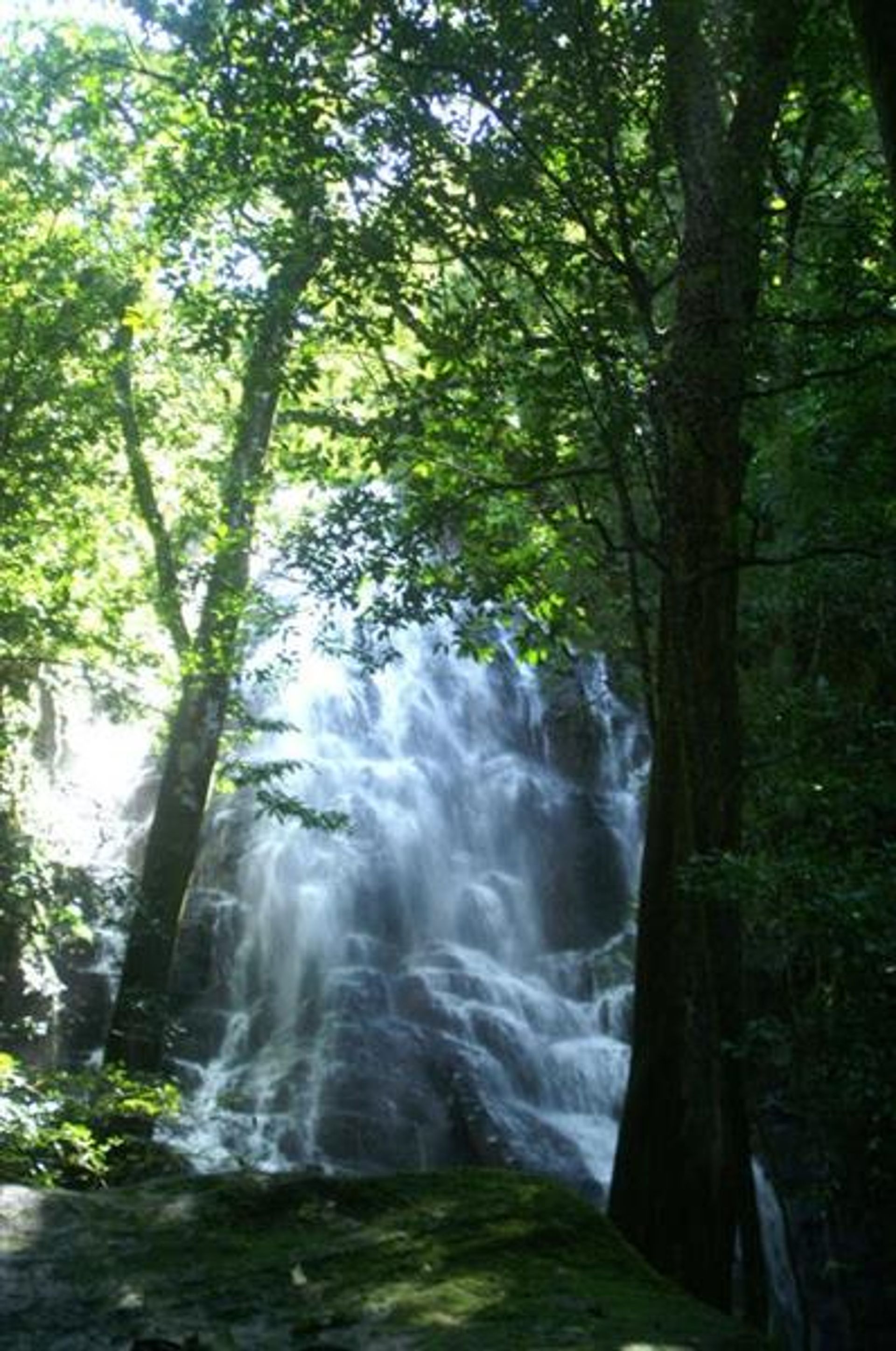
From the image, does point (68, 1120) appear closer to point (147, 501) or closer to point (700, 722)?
A: point (700, 722)

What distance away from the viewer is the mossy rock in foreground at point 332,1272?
248cm

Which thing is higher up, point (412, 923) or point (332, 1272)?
point (412, 923)

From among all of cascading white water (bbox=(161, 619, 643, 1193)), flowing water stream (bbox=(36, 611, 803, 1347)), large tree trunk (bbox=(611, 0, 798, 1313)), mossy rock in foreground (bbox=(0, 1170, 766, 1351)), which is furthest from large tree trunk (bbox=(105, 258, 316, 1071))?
mossy rock in foreground (bbox=(0, 1170, 766, 1351))

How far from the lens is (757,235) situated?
689 cm

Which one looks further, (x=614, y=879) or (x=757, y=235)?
(x=614, y=879)

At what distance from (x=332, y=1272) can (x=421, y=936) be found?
49.3 ft

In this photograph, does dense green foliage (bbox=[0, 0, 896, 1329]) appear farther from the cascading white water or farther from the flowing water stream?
the cascading white water

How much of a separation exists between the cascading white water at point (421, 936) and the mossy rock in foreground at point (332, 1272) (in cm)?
Result: 662

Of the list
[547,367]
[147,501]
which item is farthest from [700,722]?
[147,501]

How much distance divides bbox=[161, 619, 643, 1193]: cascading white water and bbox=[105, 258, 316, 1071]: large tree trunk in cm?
104

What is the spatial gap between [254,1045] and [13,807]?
4.48 meters

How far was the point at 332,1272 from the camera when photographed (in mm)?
2941

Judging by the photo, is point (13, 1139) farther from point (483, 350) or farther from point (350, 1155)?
point (350, 1155)

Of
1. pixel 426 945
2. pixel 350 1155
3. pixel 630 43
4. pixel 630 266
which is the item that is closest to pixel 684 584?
pixel 630 266
